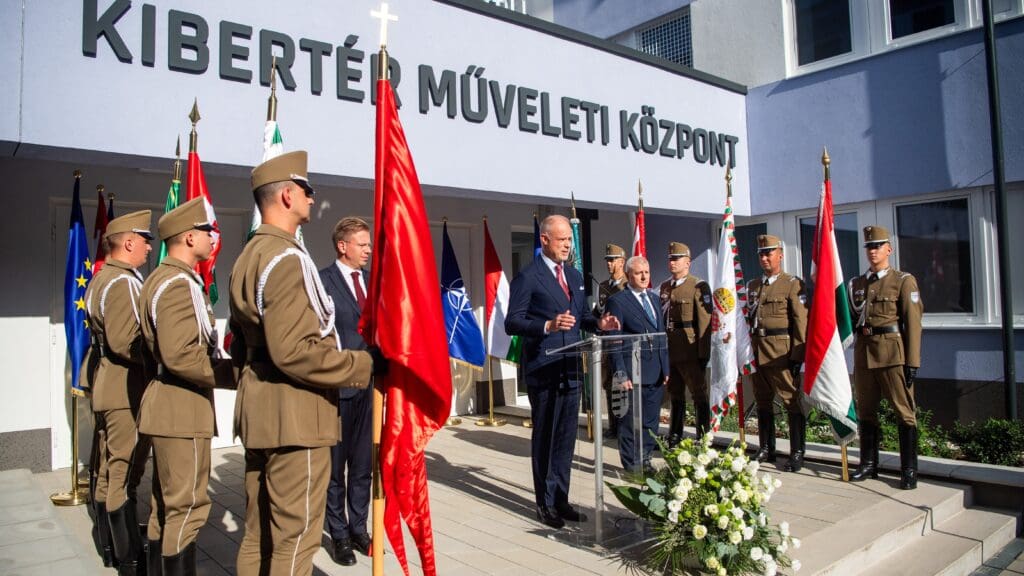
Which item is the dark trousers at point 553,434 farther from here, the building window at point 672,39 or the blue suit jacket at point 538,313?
the building window at point 672,39

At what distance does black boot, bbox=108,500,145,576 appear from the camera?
3.91 meters

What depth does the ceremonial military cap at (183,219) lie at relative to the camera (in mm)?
3539

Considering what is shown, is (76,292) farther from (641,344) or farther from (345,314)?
(641,344)

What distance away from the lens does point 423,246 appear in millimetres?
3035

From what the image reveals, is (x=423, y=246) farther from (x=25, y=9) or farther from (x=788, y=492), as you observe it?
(x=788, y=492)

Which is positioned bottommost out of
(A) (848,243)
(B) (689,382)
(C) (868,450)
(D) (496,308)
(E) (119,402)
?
(C) (868,450)

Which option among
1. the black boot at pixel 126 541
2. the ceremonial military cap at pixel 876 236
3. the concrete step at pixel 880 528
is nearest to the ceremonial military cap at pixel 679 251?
the ceremonial military cap at pixel 876 236

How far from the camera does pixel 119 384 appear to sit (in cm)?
407

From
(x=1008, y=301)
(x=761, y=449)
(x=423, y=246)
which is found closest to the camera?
(x=423, y=246)

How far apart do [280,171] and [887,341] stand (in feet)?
16.1

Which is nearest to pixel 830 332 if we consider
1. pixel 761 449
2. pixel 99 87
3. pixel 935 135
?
pixel 761 449

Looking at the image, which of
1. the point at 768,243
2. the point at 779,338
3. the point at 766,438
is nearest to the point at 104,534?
the point at 766,438

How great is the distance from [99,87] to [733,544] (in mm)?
4877

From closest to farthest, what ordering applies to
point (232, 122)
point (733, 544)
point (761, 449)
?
1. point (733, 544)
2. point (232, 122)
3. point (761, 449)
